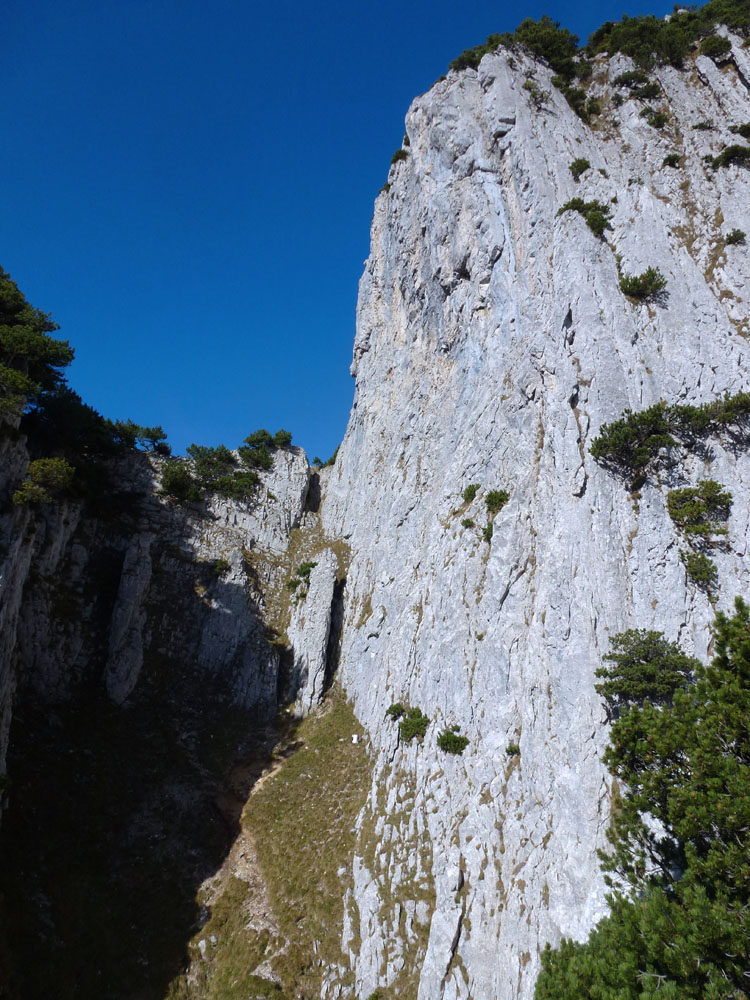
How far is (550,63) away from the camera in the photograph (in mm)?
52719

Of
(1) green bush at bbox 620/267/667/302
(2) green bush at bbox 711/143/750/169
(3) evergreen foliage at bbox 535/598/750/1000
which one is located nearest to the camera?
(3) evergreen foliage at bbox 535/598/750/1000

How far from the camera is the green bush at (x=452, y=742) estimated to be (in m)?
27.3

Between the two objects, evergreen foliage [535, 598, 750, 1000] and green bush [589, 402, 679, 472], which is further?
green bush [589, 402, 679, 472]

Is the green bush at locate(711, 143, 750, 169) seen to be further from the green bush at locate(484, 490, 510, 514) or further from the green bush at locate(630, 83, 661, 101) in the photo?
the green bush at locate(484, 490, 510, 514)

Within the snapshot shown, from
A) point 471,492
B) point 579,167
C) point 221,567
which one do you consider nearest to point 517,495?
point 471,492

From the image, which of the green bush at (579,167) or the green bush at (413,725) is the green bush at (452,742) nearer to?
the green bush at (413,725)

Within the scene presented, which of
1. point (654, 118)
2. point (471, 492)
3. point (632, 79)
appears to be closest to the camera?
point (471, 492)

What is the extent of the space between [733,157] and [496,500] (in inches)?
1362

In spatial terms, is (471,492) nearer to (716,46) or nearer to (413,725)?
(413,725)

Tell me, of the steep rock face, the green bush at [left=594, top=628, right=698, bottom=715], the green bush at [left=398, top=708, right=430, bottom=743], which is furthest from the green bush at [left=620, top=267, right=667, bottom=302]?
the green bush at [left=398, top=708, right=430, bottom=743]

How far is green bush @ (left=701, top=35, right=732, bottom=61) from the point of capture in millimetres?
46312

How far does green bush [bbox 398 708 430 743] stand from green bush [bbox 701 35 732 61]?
67135 millimetres

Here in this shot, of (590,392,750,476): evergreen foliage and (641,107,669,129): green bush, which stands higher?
(641,107,669,129): green bush

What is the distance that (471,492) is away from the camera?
36.8 meters
